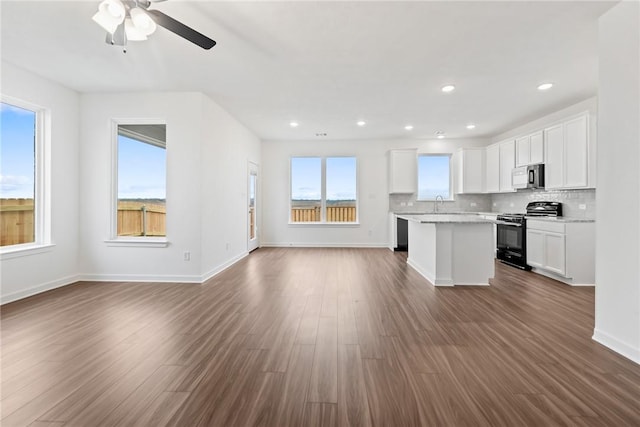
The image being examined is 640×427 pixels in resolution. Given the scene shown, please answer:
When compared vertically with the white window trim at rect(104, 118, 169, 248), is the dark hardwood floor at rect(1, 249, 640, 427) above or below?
below

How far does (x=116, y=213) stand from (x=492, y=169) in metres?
7.53

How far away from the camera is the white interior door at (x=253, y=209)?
23.4 feet

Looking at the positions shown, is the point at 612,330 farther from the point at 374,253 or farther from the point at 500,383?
the point at 374,253

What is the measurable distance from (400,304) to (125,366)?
267cm

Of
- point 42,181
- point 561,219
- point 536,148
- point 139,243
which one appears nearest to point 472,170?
point 536,148

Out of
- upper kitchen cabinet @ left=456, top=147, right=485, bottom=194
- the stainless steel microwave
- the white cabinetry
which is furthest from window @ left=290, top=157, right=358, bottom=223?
the white cabinetry

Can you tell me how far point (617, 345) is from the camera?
2383 millimetres

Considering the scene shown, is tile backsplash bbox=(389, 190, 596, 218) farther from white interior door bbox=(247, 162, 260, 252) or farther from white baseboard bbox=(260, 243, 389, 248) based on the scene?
white interior door bbox=(247, 162, 260, 252)

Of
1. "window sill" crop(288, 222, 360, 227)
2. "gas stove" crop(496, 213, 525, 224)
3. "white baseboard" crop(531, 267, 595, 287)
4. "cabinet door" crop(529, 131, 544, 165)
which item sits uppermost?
"cabinet door" crop(529, 131, 544, 165)

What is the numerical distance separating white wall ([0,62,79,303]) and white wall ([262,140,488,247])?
4241mm

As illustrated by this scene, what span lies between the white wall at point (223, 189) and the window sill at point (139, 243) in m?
0.61

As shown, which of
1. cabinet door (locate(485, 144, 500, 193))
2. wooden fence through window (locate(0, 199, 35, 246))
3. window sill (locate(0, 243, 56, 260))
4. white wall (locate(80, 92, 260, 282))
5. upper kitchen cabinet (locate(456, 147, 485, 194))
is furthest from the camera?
upper kitchen cabinet (locate(456, 147, 485, 194))

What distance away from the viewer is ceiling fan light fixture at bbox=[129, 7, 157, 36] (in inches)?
85.0

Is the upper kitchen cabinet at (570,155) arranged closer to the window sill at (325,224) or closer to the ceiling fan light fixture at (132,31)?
the window sill at (325,224)
